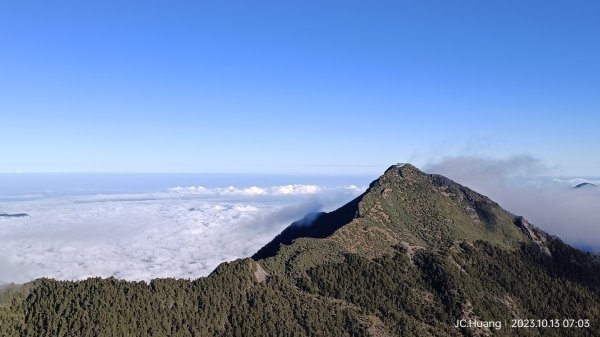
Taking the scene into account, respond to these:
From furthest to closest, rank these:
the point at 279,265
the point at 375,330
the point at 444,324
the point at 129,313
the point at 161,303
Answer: the point at 279,265, the point at 444,324, the point at 375,330, the point at 161,303, the point at 129,313

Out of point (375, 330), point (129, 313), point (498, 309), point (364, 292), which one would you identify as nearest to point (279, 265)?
point (364, 292)

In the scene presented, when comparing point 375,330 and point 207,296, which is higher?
point 207,296

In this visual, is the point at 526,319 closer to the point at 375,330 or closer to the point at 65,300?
the point at 375,330

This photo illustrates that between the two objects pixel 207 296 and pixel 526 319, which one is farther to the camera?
pixel 526 319

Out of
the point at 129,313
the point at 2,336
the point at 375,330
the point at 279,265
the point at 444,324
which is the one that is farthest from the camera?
the point at 279,265

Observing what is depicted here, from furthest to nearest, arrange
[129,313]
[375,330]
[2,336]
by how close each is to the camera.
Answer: [375,330]
[129,313]
[2,336]

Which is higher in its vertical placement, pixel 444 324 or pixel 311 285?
pixel 311 285

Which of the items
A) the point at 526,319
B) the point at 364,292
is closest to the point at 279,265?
the point at 364,292

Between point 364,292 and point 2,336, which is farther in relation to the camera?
point 364,292

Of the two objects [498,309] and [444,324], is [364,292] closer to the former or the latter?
[444,324]
